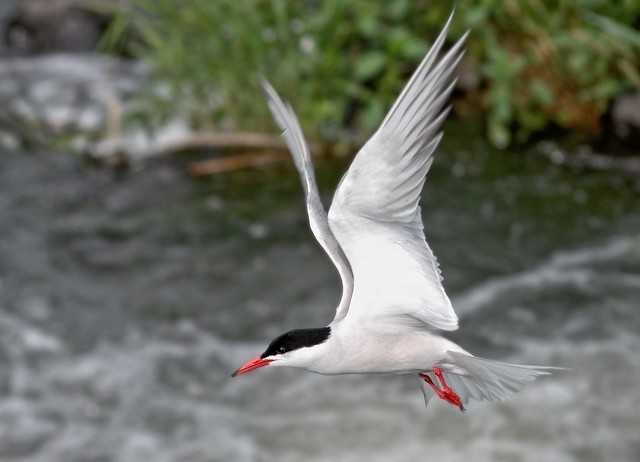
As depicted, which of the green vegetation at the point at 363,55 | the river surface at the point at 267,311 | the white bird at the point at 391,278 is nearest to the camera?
the white bird at the point at 391,278

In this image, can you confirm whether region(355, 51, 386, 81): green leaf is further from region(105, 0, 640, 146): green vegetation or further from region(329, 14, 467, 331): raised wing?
region(329, 14, 467, 331): raised wing

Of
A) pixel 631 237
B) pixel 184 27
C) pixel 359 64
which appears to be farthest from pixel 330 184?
Answer: pixel 631 237

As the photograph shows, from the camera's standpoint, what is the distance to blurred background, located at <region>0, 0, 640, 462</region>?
15.5ft

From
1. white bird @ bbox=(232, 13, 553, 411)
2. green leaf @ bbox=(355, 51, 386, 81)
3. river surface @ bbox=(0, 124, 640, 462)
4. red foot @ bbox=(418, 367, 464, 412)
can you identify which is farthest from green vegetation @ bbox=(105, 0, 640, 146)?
white bird @ bbox=(232, 13, 553, 411)

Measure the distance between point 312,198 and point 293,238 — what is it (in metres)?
4.09

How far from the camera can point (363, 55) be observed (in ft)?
19.3

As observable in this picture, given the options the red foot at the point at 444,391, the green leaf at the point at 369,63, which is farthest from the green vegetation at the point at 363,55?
the red foot at the point at 444,391

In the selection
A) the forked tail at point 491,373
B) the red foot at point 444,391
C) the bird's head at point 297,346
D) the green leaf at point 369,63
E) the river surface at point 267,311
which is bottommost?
the river surface at point 267,311

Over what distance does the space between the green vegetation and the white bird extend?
4.12m

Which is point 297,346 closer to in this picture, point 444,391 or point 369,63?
point 444,391

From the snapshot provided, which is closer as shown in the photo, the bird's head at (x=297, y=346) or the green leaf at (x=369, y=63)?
the bird's head at (x=297, y=346)

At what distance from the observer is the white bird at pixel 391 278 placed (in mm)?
1420

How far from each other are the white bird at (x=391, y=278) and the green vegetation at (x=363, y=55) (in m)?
4.12

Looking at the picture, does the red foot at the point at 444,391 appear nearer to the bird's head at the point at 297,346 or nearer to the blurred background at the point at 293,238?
the bird's head at the point at 297,346
